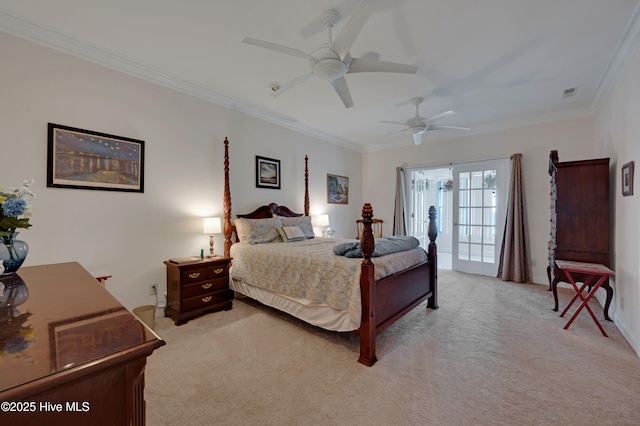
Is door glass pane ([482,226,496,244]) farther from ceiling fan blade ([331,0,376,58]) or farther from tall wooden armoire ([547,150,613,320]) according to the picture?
ceiling fan blade ([331,0,376,58])

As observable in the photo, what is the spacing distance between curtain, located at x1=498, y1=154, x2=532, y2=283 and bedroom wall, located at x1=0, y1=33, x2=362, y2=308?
13.6ft

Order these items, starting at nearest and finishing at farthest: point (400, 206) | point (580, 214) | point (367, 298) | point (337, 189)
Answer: point (367, 298) → point (580, 214) → point (337, 189) → point (400, 206)

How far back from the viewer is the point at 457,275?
Result: 198 inches

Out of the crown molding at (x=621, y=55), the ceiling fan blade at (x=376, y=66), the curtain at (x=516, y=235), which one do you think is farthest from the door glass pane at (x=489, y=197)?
the ceiling fan blade at (x=376, y=66)

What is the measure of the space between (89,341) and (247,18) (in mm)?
2467

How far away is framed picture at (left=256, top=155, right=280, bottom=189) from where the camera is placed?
14.0ft

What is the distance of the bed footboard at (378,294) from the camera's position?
217 cm

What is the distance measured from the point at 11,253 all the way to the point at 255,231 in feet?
7.90

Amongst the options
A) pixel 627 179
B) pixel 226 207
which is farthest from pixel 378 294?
pixel 627 179

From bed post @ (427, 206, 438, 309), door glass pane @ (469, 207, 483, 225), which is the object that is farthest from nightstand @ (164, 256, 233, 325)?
door glass pane @ (469, 207, 483, 225)

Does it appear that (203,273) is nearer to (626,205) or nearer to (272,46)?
(272,46)

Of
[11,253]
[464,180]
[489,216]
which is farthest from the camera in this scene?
[464,180]

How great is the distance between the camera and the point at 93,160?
2.70 m

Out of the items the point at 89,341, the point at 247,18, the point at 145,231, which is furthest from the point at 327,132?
the point at 89,341
